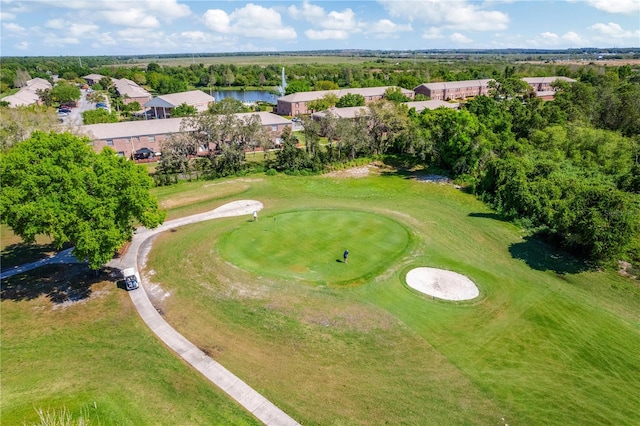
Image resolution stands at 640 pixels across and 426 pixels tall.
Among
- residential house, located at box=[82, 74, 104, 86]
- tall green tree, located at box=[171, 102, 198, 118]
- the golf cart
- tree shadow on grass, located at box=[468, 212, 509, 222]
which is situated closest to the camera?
the golf cart

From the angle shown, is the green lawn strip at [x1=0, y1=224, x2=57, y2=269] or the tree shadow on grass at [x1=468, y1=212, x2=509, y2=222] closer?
the green lawn strip at [x1=0, y1=224, x2=57, y2=269]

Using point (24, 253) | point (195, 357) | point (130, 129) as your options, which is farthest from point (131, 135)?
point (195, 357)

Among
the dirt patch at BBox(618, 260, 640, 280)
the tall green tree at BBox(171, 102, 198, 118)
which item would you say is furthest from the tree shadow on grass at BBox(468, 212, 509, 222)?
the tall green tree at BBox(171, 102, 198, 118)

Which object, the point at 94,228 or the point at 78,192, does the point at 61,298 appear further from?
the point at 78,192

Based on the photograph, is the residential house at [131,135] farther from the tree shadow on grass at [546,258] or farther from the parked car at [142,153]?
the tree shadow on grass at [546,258]

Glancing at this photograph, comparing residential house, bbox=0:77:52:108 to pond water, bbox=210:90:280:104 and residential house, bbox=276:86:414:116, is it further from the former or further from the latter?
residential house, bbox=276:86:414:116

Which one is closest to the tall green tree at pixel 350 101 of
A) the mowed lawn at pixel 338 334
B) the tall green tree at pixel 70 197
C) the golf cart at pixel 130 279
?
the mowed lawn at pixel 338 334

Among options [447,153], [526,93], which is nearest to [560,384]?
[447,153]
